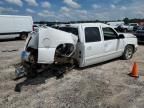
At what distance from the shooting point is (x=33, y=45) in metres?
5.66

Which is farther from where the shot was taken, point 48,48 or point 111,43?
point 111,43

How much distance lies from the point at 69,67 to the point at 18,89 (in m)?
2.07

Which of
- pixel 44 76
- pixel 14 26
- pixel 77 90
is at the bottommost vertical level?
pixel 77 90

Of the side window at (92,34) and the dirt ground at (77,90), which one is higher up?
the side window at (92,34)

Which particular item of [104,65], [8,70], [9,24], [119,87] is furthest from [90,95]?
[9,24]

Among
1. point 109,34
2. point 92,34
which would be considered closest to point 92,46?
point 92,34

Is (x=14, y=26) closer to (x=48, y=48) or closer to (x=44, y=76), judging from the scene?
(x=44, y=76)

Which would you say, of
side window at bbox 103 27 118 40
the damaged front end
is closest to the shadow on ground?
the damaged front end

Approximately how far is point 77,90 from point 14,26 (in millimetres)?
14373

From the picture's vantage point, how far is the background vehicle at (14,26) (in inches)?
675

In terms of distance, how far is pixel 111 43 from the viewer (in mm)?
7746

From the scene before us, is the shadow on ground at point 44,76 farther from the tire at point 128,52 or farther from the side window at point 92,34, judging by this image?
the tire at point 128,52

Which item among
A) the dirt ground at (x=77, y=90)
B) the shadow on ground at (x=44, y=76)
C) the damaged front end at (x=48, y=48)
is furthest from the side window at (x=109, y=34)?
the shadow on ground at (x=44, y=76)

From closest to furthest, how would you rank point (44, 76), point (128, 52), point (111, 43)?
1. point (44, 76)
2. point (111, 43)
3. point (128, 52)
